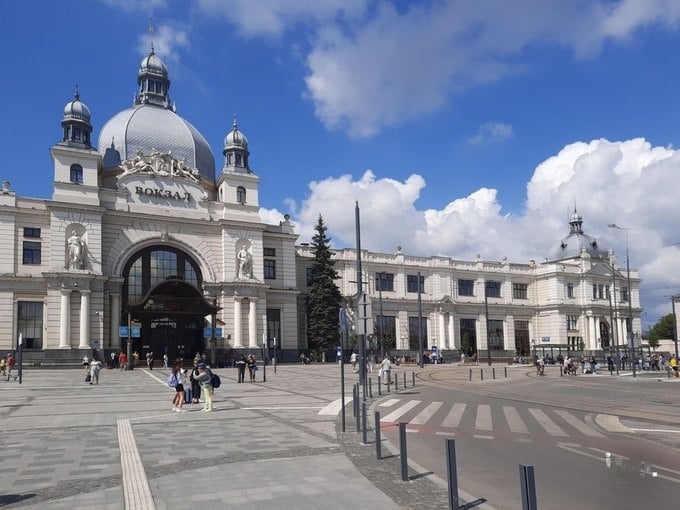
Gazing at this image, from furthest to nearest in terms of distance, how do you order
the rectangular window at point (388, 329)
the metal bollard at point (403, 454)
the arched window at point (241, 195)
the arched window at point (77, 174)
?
1. the rectangular window at point (388, 329)
2. the arched window at point (241, 195)
3. the arched window at point (77, 174)
4. the metal bollard at point (403, 454)

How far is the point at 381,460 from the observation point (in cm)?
1095

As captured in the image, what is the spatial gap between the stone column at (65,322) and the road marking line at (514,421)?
3934 centimetres

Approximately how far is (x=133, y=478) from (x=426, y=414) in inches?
423

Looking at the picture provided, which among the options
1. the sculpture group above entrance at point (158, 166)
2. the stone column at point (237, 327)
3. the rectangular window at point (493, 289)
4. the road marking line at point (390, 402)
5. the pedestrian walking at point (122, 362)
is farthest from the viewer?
the rectangular window at point (493, 289)

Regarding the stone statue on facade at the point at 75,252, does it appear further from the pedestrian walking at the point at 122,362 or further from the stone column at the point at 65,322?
the pedestrian walking at the point at 122,362

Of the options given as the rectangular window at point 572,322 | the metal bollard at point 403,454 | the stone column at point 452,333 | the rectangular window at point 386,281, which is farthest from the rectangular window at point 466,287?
the metal bollard at point 403,454

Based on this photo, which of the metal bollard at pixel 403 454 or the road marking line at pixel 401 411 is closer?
the metal bollard at pixel 403 454

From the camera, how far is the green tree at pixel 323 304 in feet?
204

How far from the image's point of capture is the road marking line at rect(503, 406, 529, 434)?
49.6 ft

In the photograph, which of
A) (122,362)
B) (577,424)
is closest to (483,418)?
(577,424)

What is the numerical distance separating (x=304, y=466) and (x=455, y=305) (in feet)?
217

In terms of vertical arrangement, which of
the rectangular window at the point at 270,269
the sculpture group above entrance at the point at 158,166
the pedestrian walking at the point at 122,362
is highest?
the sculpture group above entrance at the point at 158,166

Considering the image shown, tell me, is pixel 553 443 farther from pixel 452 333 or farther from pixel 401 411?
pixel 452 333

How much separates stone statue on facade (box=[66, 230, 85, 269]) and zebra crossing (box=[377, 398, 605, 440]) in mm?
36584
